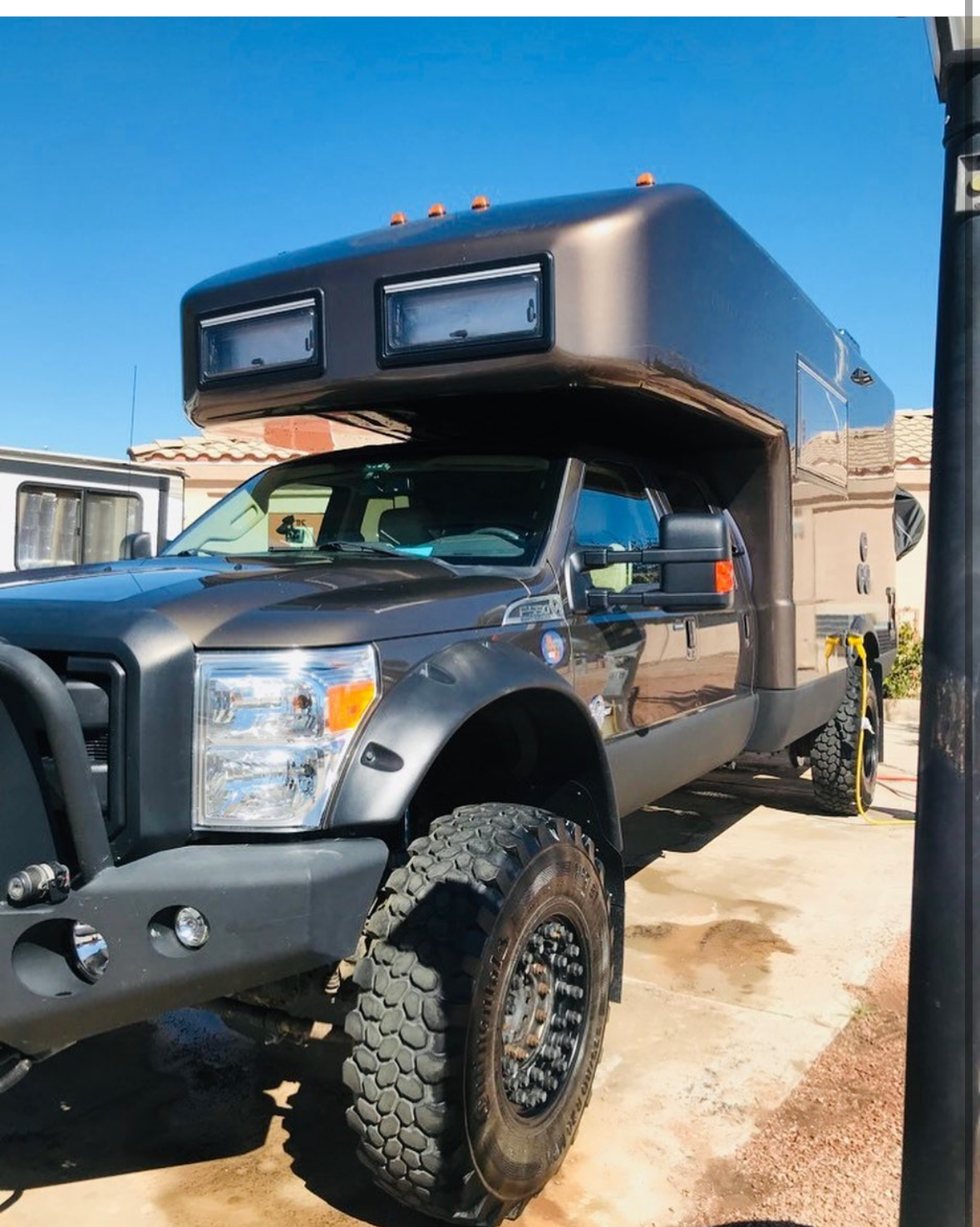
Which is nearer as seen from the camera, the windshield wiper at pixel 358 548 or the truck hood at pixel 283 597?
the truck hood at pixel 283 597

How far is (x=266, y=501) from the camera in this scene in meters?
4.08

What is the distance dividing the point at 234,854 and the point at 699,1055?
198cm

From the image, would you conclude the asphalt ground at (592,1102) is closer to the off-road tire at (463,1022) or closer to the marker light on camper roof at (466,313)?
the off-road tire at (463,1022)

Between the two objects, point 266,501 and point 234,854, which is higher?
point 266,501

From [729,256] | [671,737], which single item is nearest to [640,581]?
[671,737]

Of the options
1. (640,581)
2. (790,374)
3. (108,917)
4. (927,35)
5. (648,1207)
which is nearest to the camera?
(927,35)

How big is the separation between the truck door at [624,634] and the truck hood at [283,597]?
1.45 feet

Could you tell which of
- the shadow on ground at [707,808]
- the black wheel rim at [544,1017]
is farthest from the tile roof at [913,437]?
the black wheel rim at [544,1017]

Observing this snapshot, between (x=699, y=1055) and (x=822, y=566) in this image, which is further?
(x=822, y=566)

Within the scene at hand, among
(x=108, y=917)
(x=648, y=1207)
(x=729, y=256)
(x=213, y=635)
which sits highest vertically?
(x=729, y=256)

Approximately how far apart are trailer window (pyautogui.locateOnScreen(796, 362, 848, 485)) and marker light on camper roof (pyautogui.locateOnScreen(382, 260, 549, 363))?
2399 millimetres

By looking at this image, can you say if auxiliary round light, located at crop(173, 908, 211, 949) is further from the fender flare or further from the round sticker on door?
the round sticker on door

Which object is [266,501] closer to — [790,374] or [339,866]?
[339,866]

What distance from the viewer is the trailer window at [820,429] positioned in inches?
204
